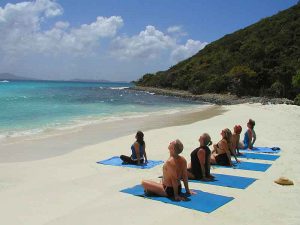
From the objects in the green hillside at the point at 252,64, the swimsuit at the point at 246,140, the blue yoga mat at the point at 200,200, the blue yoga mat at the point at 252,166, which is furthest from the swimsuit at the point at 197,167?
the green hillside at the point at 252,64

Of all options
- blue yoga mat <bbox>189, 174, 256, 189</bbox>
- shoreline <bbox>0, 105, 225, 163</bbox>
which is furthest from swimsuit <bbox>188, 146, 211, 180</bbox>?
shoreline <bbox>0, 105, 225, 163</bbox>

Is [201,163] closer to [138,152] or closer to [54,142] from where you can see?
[138,152]

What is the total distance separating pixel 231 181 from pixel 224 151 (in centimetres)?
173

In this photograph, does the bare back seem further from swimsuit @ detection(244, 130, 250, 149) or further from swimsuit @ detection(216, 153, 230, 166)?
swimsuit @ detection(244, 130, 250, 149)

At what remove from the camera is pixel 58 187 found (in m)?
7.57

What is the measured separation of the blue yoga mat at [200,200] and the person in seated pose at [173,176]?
Result: 0.38 feet

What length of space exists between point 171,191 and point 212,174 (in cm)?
203

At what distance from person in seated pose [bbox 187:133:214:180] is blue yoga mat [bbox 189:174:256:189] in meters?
0.15

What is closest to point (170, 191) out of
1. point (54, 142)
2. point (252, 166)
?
point (252, 166)

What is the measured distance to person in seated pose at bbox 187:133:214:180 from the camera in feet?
25.3

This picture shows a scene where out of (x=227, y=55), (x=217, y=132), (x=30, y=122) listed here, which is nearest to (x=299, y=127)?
(x=217, y=132)

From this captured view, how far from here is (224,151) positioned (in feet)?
31.0

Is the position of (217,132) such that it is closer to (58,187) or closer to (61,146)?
(61,146)

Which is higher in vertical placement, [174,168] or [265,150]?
[174,168]
